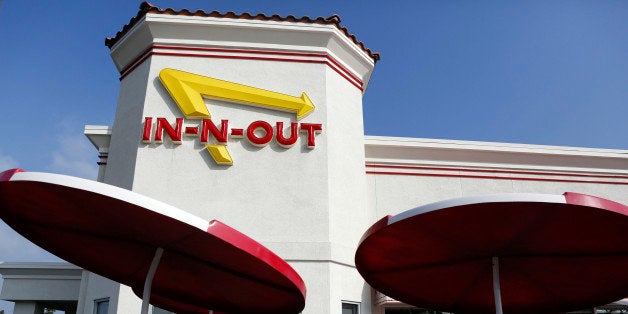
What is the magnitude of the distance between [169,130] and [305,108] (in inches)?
132

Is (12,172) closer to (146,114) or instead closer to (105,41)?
(146,114)

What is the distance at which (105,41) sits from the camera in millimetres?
15227

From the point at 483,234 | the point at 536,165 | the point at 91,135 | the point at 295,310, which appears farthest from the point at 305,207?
the point at 536,165

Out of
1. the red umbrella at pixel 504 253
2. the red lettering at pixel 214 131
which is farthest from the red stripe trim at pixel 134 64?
the red umbrella at pixel 504 253

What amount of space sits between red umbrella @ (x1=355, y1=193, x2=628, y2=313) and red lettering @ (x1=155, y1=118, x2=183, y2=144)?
608 centimetres

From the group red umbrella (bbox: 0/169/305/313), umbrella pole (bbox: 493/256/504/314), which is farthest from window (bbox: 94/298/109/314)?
umbrella pole (bbox: 493/256/504/314)

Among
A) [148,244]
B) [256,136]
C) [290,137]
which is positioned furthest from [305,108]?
[148,244]

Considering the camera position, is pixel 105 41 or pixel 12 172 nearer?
pixel 12 172

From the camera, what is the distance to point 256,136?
13336mm

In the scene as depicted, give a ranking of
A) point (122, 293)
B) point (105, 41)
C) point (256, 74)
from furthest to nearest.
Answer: point (105, 41) < point (256, 74) < point (122, 293)

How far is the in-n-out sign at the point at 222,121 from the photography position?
13.1m

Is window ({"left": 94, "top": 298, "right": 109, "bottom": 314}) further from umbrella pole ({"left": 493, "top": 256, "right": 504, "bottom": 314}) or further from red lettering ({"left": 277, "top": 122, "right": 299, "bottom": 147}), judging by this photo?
umbrella pole ({"left": 493, "top": 256, "right": 504, "bottom": 314})

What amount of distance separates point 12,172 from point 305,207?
24.2 ft

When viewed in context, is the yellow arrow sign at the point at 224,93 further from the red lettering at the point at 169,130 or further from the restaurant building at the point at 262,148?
the red lettering at the point at 169,130
